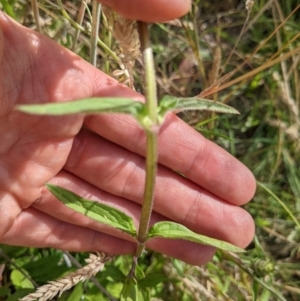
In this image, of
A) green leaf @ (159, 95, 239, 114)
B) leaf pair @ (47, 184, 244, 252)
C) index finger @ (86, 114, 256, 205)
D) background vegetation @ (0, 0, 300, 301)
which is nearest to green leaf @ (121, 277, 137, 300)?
background vegetation @ (0, 0, 300, 301)

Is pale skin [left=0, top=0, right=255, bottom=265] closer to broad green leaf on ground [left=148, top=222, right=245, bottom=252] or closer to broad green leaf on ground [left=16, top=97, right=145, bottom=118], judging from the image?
broad green leaf on ground [left=148, top=222, right=245, bottom=252]

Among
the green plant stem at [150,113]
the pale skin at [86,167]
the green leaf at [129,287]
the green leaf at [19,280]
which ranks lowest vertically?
the green leaf at [19,280]

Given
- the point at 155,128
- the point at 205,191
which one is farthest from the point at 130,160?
the point at 155,128

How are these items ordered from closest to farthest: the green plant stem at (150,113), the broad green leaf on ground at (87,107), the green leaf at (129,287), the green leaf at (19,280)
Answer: the broad green leaf on ground at (87,107), the green plant stem at (150,113), the green leaf at (129,287), the green leaf at (19,280)

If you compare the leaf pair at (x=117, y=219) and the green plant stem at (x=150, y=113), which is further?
the leaf pair at (x=117, y=219)

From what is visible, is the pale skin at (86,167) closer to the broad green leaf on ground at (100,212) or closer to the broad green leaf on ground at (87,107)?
the broad green leaf on ground at (100,212)

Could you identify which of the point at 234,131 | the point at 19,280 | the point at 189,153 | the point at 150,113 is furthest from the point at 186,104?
the point at 234,131

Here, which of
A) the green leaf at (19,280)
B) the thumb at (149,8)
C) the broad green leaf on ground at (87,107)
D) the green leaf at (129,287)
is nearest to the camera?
the broad green leaf on ground at (87,107)

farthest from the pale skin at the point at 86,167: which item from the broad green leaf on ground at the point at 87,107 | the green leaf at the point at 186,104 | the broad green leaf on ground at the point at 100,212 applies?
the broad green leaf on ground at the point at 87,107
